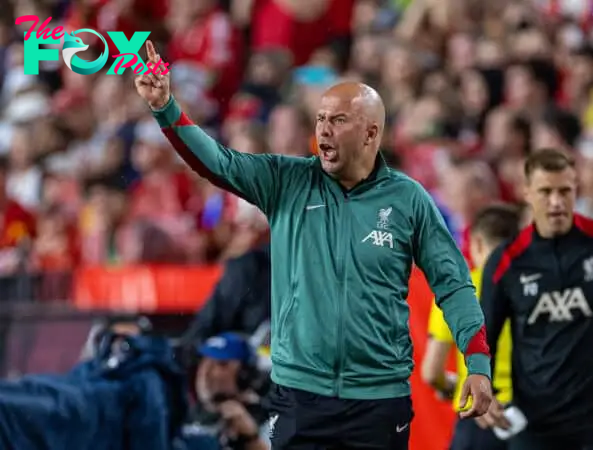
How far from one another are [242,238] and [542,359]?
134 inches

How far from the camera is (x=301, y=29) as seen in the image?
15328 millimetres

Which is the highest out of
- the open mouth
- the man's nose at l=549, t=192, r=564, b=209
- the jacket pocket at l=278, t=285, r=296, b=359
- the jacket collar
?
the open mouth

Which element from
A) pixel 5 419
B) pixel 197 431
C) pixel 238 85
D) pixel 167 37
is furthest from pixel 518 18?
pixel 5 419

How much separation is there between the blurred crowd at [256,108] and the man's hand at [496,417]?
9.84ft

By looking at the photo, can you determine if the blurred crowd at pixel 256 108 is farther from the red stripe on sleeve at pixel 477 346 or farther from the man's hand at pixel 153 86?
the man's hand at pixel 153 86

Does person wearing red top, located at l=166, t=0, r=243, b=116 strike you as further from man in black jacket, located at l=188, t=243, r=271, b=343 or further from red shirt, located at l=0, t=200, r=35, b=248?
man in black jacket, located at l=188, t=243, r=271, b=343

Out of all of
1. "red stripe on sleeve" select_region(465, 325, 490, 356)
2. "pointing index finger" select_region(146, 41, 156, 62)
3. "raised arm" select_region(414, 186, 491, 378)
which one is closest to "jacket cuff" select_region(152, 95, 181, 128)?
"pointing index finger" select_region(146, 41, 156, 62)

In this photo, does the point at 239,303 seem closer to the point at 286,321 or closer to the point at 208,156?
the point at 286,321

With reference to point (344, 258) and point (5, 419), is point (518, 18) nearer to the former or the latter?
point (5, 419)

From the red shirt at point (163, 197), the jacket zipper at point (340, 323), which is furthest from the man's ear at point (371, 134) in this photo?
the red shirt at point (163, 197)

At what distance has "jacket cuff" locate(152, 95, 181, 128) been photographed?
549cm

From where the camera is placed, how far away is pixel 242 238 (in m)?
10.2

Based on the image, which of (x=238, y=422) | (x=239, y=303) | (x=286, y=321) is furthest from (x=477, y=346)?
(x=239, y=303)

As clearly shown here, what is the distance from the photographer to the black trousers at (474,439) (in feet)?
25.9
